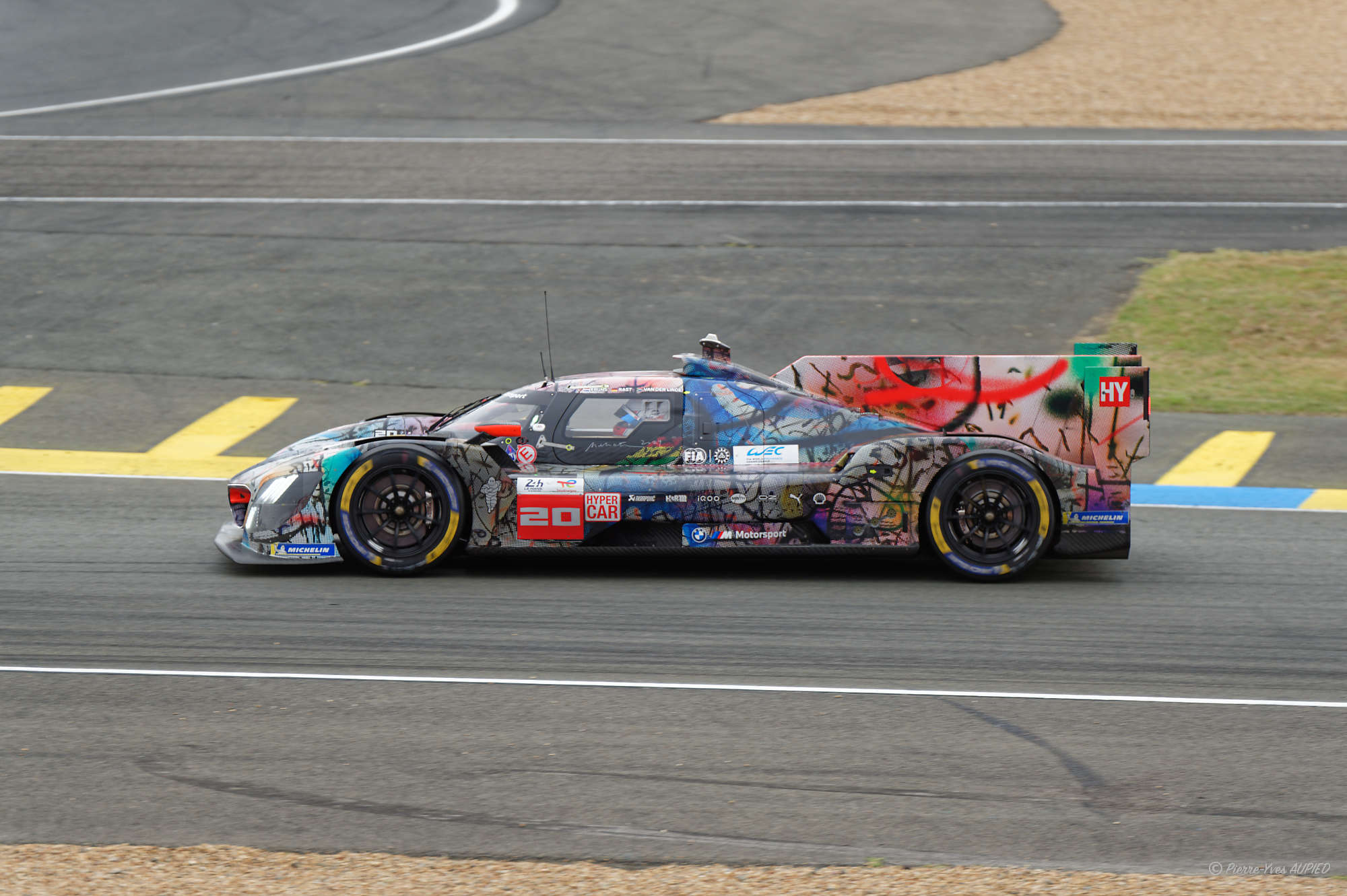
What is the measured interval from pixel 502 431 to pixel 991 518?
309 cm

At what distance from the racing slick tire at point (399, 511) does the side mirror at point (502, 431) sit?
365 millimetres

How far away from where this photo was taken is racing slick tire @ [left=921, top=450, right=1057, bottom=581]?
30.6 feet

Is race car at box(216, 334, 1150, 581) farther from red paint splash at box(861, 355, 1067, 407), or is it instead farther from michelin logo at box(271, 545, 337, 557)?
red paint splash at box(861, 355, 1067, 407)

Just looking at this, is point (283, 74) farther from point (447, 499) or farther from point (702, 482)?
point (702, 482)

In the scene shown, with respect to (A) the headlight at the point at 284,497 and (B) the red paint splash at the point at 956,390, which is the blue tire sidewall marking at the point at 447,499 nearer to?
(A) the headlight at the point at 284,497

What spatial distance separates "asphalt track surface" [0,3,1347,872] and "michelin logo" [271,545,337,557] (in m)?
0.19

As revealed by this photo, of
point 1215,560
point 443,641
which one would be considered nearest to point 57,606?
point 443,641

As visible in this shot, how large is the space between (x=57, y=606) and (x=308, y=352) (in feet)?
25.4

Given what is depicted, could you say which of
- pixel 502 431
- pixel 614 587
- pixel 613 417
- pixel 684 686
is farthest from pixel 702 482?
pixel 684 686

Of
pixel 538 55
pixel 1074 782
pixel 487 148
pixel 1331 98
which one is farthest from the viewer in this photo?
pixel 538 55

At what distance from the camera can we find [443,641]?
322 inches

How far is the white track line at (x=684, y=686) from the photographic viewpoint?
7.32 meters

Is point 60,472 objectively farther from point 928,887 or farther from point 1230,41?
point 1230,41

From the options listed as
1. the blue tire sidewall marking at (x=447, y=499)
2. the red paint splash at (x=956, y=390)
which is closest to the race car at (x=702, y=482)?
the blue tire sidewall marking at (x=447, y=499)
